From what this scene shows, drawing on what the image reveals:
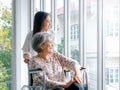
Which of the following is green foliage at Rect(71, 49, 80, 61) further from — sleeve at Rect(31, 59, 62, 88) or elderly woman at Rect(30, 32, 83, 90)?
sleeve at Rect(31, 59, 62, 88)

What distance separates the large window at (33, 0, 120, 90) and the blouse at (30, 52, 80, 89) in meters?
0.39

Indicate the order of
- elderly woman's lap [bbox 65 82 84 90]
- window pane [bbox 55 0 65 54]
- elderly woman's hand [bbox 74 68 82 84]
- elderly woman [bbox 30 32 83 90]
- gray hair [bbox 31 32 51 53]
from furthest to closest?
window pane [bbox 55 0 65 54], gray hair [bbox 31 32 51 53], elderly woman [bbox 30 32 83 90], elderly woman's hand [bbox 74 68 82 84], elderly woman's lap [bbox 65 82 84 90]

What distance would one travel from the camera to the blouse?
2.98 metres

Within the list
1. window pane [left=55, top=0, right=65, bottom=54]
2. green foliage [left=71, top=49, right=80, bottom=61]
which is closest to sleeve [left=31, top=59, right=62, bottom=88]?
green foliage [left=71, top=49, right=80, bottom=61]

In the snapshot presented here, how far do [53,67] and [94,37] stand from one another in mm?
687

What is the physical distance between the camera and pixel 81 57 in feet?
12.0

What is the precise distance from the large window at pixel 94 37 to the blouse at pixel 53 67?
392mm

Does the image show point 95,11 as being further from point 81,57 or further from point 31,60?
point 31,60

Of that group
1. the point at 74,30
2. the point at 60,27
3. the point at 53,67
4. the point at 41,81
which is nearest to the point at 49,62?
the point at 53,67

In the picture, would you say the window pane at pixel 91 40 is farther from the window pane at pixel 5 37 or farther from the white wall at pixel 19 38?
the window pane at pixel 5 37

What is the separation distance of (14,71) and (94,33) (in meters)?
2.02

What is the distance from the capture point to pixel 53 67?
10.6 ft

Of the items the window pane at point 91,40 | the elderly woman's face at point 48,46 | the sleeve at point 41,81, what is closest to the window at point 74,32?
the window pane at point 91,40

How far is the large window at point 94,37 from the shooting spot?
10.7 feet
